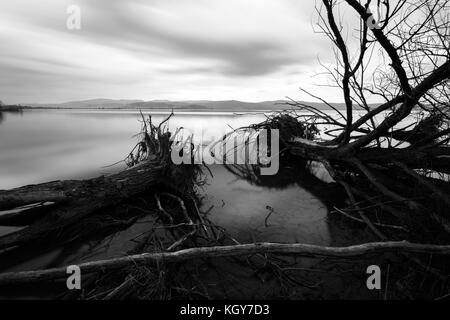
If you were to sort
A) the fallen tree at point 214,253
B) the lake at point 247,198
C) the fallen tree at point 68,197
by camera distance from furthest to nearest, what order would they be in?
1. the lake at point 247,198
2. the fallen tree at point 68,197
3. the fallen tree at point 214,253

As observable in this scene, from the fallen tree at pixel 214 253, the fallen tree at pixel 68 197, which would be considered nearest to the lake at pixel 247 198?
the fallen tree at pixel 68 197

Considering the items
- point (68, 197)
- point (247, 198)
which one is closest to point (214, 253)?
point (68, 197)

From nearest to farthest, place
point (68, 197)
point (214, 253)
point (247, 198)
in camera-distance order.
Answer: point (214, 253)
point (68, 197)
point (247, 198)

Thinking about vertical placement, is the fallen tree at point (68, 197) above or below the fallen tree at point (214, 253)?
above

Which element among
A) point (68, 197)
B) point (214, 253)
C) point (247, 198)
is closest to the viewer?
point (214, 253)

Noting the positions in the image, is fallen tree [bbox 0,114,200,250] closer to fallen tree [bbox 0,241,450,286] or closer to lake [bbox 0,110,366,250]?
lake [bbox 0,110,366,250]

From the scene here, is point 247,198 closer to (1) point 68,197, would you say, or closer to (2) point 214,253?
(2) point 214,253

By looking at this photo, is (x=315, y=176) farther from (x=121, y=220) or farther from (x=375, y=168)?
(x=121, y=220)

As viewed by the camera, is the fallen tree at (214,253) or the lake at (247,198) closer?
the fallen tree at (214,253)

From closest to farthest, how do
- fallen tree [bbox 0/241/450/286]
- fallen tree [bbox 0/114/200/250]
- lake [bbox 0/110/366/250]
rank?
fallen tree [bbox 0/241/450/286] → fallen tree [bbox 0/114/200/250] → lake [bbox 0/110/366/250]

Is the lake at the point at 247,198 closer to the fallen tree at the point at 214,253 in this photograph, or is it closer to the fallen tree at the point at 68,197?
the fallen tree at the point at 68,197

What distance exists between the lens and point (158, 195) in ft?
16.1

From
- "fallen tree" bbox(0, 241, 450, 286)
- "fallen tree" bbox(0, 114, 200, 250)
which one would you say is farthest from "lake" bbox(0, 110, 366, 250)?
"fallen tree" bbox(0, 241, 450, 286)

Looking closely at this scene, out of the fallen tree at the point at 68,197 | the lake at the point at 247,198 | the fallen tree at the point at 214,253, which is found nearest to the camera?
the fallen tree at the point at 214,253
